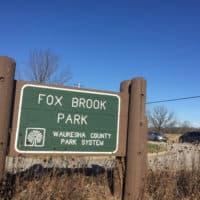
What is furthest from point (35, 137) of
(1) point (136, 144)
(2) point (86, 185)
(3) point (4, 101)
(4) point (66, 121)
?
(1) point (136, 144)

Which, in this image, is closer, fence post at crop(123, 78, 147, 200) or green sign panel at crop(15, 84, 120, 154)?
green sign panel at crop(15, 84, 120, 154)

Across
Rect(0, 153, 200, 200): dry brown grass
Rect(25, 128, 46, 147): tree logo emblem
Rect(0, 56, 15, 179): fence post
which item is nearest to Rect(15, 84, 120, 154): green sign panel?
Rect(25, 128, 46, 147): tree logo emblem

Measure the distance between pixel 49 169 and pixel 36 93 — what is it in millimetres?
1302

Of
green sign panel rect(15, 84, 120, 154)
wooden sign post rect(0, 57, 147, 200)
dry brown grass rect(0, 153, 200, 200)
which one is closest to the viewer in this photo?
wooden sign post rect(0, 57, 147, 200)

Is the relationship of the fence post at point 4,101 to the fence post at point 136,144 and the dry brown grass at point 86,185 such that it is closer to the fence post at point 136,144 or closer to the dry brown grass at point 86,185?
the dry brown grass at point 86,185

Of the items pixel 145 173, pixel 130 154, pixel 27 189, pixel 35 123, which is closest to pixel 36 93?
pixel 35 123

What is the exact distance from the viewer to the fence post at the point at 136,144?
4164 mm

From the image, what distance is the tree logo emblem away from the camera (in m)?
3.47

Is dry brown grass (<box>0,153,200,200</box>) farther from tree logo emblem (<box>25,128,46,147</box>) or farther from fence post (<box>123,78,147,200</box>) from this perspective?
tree logo emblem (<box>25,128,46,147</box>)

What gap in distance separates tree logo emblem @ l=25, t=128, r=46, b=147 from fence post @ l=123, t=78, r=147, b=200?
4.22 ft

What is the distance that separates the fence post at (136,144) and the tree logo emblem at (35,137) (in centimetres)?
129

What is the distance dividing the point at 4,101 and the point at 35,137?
22.6 inches

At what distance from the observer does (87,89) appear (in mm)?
3994

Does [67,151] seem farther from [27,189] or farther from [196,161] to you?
[196,161]
